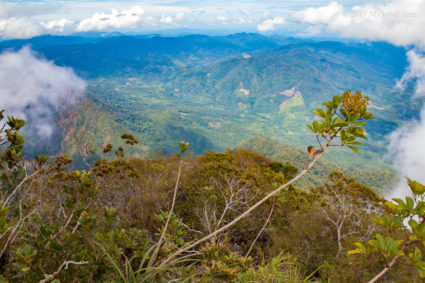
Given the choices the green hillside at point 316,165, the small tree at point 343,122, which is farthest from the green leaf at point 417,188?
the green hillside at point 316,165

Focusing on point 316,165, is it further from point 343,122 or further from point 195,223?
point 343,122

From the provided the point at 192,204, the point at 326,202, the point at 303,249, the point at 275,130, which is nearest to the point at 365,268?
the point at 303,249

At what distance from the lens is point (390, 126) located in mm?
195875

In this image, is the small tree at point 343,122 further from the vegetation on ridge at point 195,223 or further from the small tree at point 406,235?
the small tree at point 406,235

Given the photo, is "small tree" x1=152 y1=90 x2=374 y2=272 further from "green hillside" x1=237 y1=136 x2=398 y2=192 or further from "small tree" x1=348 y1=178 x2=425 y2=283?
"green hillside" x1=237 y1=136 x2=398 y2=192

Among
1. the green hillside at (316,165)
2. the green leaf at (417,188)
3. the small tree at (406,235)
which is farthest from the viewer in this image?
the green hillside at (316,165)

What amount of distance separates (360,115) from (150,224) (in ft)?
20.0

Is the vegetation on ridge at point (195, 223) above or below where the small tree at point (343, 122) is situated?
below

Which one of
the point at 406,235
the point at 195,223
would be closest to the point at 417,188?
the point at 406,235

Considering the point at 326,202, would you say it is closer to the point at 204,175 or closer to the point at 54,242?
the point at 204,175

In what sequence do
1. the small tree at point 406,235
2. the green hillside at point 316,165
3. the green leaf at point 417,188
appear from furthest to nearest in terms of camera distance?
the green hillside at point 316,165
the green leaf at point 417,188
the small tree at point 406,235

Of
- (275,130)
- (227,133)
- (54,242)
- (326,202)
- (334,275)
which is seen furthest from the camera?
(275,130)

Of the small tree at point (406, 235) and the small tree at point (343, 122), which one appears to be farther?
the small tree at point (343, 122)

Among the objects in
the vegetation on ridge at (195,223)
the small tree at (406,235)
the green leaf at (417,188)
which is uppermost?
the green leaf at (417,188)
